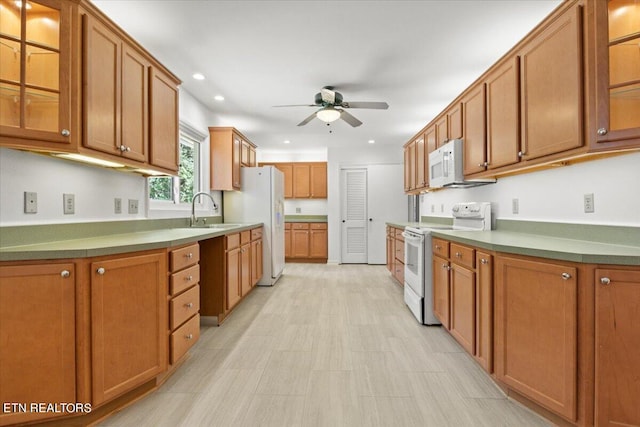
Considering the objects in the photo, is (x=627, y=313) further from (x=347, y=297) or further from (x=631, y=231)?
(x=347, y=297)

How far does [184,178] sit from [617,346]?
13.3 ft

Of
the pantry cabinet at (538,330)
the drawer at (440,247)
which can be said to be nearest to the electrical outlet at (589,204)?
the pantry cabinet at (538,330)

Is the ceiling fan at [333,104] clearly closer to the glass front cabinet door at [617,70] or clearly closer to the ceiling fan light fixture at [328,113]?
the ceiling fan light fixture at [328,113]

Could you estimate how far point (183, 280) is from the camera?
2129mm

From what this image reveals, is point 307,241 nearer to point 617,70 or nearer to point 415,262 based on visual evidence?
point 415,262

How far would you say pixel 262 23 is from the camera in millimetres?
2322

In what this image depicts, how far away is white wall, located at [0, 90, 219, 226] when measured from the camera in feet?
5.30

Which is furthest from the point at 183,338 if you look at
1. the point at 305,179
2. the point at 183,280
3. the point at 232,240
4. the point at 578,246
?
the point at 305,179

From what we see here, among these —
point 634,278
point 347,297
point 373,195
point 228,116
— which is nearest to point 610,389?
point 634,278

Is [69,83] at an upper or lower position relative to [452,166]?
upper

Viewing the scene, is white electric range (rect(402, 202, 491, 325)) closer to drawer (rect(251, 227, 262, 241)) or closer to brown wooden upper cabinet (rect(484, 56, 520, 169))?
brown wooden upper cabinet (rect(484, 56, 520, 169))

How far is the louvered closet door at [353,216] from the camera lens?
6.44 m

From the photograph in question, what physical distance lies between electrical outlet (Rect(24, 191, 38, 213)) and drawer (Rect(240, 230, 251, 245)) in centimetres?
198

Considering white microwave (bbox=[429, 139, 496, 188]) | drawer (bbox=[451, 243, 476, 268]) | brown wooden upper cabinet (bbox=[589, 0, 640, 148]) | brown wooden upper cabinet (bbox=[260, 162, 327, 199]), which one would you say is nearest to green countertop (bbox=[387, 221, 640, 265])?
drawer (bbox=[451, 243, 476, 268])
